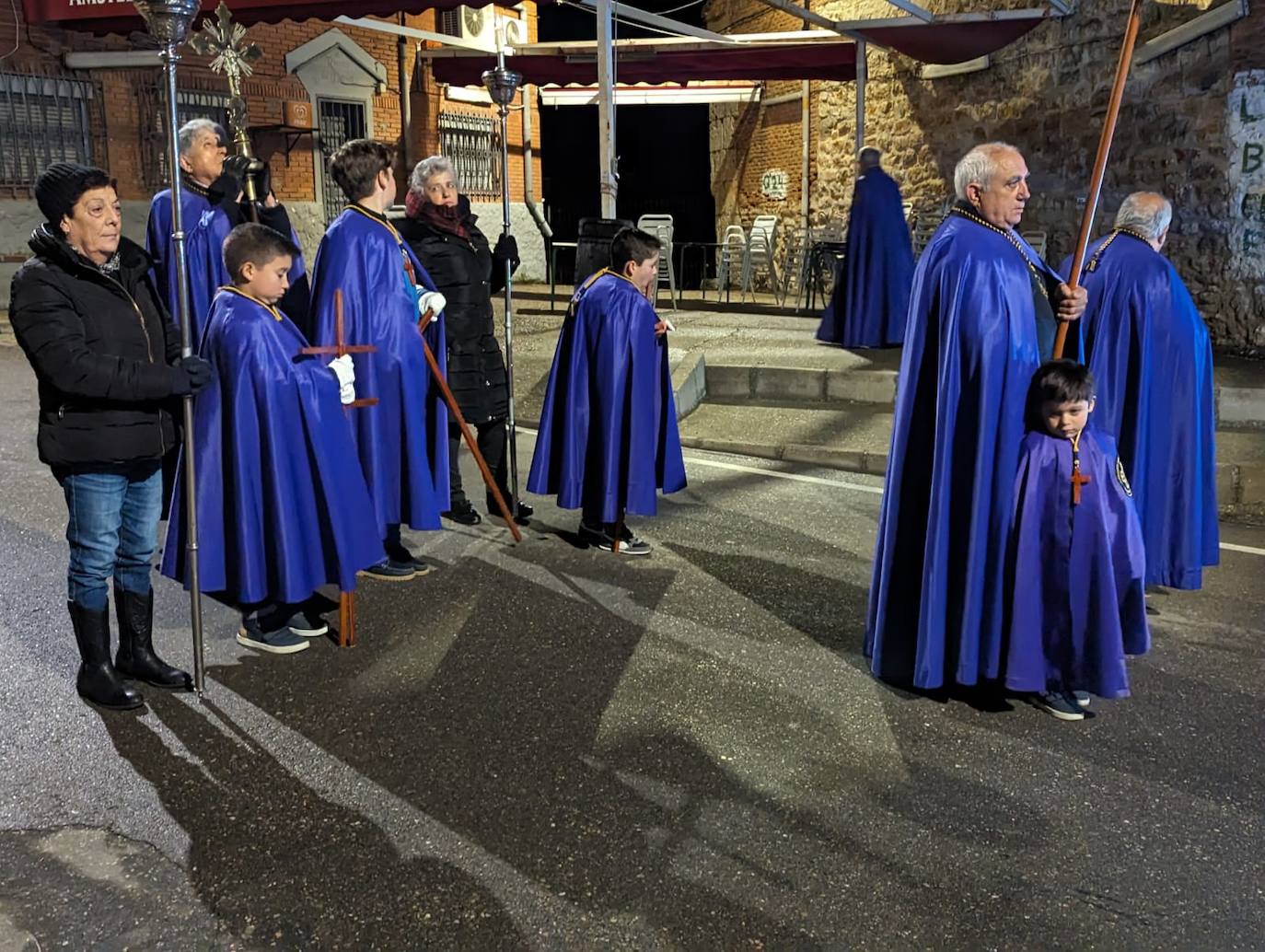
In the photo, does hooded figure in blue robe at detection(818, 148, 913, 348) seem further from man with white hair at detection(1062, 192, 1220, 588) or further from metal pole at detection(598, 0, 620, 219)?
man with white hair at detection(1062, 192, 1220, 588)

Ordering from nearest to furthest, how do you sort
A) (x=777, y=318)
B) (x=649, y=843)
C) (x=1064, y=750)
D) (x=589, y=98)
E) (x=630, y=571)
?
1. (x=649, y=843)
2. (x=1064, y=750)
3. (x=630, y=571)
4. (x=777, y=318)
5. (x=589, y=98)

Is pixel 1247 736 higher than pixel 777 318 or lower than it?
lower

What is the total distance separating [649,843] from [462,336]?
359cm

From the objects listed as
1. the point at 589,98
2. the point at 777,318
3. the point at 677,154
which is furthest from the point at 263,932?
Answer: the point at 677,154

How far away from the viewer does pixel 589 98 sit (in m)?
18.7

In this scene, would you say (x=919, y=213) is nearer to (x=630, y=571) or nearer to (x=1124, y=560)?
(x=630, y=571)

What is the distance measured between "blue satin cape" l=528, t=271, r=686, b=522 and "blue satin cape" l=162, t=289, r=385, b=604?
192 cm

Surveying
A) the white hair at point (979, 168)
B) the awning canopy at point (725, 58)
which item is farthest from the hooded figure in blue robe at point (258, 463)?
the awning canopy at point (725, 58)

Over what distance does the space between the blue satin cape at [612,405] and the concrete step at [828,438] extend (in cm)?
197

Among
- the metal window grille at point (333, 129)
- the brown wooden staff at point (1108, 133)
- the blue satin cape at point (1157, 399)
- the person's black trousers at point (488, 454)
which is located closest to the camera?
the brown wooden staff at point (1108, 133)

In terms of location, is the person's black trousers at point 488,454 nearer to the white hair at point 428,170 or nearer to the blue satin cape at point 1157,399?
the white hair at point 428,170

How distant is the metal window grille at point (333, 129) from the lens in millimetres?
17391

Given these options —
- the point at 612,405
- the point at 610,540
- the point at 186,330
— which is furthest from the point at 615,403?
the point at 186,330

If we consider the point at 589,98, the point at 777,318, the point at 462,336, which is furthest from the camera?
the point at 589,98
